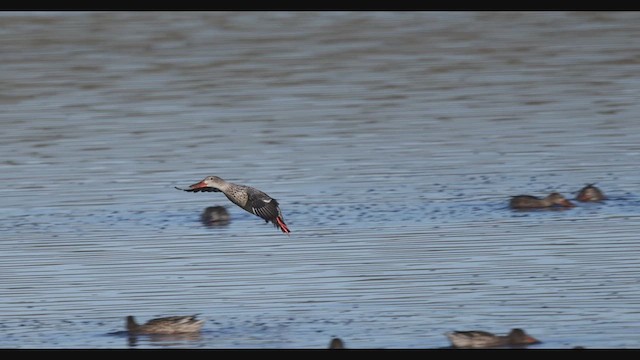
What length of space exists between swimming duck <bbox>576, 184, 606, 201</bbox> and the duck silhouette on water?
5183 millimetres

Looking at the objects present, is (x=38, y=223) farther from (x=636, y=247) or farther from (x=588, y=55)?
(x=588, y=55)

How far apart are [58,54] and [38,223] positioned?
1203 centimetres

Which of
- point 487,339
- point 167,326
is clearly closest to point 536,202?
point 487,339

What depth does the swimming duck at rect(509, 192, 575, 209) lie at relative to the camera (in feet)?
57.8

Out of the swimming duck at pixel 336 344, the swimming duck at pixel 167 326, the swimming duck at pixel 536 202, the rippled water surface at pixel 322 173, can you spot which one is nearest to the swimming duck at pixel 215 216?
the rippled water surface at pixel 322 173

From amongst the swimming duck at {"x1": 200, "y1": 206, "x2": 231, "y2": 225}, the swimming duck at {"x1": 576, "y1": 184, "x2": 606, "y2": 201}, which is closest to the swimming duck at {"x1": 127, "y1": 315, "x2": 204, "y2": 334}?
the swimming duck at {"x1": 200, "y1": 206, "x2": 231, "y2": 225}

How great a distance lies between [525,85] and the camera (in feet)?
85.5

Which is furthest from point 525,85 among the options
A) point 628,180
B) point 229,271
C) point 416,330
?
point 416,330

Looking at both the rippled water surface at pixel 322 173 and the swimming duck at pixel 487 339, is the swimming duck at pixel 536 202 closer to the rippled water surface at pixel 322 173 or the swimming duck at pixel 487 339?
the rippled water surface at pixel 322 173

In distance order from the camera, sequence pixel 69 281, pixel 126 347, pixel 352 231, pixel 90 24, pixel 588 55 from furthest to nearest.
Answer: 1. pixel 90 24
2. pixel 588 55
3. pixel 352 231
4. pixel 69 281
5. pixel 126 347

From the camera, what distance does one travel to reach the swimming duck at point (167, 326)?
43.6ft

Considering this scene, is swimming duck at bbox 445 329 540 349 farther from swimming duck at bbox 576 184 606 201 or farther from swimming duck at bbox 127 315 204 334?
swimming duck at bbox 576 184 606 201

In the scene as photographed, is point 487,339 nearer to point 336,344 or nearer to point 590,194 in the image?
point 336,344

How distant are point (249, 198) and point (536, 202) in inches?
187
